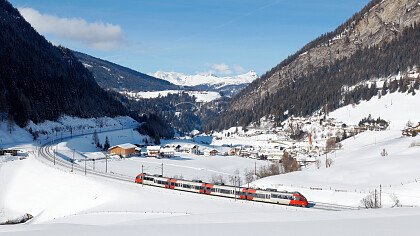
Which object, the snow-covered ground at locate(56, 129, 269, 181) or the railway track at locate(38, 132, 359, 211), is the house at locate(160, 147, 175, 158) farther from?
the railway track at locate(38, 132, 359, 211)

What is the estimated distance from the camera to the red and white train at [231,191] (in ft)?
199

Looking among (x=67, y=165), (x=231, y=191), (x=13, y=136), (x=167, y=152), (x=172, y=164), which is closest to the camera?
(x=231, y=191)

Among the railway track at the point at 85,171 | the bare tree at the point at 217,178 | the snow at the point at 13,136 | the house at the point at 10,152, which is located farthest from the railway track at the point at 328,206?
the snow at the point at 13,136

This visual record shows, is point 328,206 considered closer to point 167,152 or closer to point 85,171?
point 85,171

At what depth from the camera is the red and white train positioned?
199ft

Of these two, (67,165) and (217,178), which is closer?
(67,165)

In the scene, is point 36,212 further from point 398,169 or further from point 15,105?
point 15,105

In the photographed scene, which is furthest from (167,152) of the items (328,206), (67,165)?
(328,206)

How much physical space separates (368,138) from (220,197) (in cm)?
10499

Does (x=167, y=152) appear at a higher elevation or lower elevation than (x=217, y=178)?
higher

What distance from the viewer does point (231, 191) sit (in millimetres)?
67125

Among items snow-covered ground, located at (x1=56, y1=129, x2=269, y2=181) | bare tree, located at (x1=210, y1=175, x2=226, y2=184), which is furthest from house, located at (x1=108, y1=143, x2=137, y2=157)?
bare tree, located at (x1=210, y1=175, x2=226, y2=184)

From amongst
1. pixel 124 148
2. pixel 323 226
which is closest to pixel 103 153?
pixel 124 148

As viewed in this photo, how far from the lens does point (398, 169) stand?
80688 millimetres
